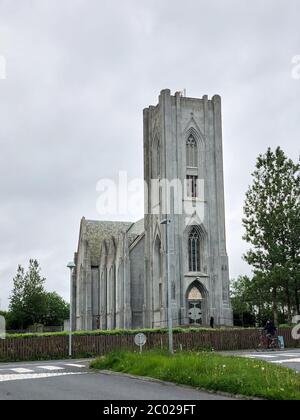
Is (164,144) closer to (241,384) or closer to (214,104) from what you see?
(214,104)

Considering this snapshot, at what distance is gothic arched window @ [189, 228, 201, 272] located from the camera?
194ft

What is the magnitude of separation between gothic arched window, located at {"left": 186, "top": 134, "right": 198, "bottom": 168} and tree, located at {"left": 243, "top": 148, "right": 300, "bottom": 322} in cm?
817

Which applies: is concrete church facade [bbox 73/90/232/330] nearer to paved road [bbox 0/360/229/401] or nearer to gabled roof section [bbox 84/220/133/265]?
gabled roof section [bbox 84/220/133/265]

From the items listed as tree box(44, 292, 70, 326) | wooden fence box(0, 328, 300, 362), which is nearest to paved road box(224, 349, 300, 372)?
wooden fence box(0, 328, 300, 362)

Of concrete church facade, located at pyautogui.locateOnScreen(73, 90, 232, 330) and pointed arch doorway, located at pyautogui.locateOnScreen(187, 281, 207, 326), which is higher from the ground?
concrete church facade, located at pyautogui.locateOnScreen(73, 90, 232, 330)

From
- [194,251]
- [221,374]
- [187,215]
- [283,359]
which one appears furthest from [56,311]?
[221,374]

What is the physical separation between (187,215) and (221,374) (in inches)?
1824

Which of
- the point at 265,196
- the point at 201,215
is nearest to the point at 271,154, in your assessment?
the point at 265,196

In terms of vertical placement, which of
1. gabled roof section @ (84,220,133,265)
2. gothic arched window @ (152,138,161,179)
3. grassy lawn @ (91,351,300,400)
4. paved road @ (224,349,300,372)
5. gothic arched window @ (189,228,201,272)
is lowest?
paved road @ (224,349,300,372)

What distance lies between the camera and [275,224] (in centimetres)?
5294

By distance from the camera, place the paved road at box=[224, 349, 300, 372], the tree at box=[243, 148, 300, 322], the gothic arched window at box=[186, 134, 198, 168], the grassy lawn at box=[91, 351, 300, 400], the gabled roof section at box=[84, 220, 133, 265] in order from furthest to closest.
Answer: the gabled roof section at box=[84, 220, 133, 265] < the gothic arched window at box=[186, 134, 198, 168] < the tree at box=[243, 148, 300, 322] < the paved road at box=[224, 349, 300, 372] < the grassy lawn at box=[91, 351, 300, 400]

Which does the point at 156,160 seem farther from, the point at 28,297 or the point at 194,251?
the point at 28,297

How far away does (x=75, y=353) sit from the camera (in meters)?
32.8
